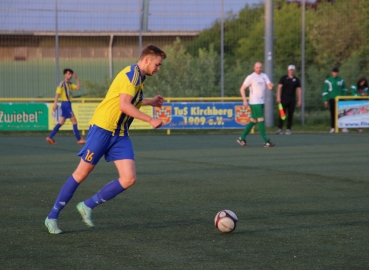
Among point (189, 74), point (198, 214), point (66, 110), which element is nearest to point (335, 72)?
point (189, 74)

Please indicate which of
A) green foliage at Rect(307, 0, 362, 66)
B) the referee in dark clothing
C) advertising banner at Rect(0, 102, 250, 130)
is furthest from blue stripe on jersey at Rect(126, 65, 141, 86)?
green foliage at Rect(307, 0, 362, 66)

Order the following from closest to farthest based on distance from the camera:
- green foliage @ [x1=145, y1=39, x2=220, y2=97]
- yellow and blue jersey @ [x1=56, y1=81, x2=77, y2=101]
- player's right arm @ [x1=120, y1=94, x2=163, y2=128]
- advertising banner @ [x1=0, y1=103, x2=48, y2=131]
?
1. player's right arm @ [x1=120, y1=94, x2=163, y2=128]
2. yellow and blue jersey @ [x1=56, y1=81, x2=77, y2=101]
3. advertising banner @ [x1=0, y1=103, x2=48, y2=131]
4. green foliage @ [x1=145, y1=39, x2=220, y2=97]

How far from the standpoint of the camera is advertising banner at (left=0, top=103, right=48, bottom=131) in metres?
23.6

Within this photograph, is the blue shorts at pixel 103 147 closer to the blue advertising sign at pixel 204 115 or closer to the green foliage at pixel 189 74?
the blue advertising sign at pixel 204 115

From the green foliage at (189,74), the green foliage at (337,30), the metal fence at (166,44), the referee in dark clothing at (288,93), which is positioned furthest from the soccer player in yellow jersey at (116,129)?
the green foliage at (337,30)

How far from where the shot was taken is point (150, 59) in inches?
270

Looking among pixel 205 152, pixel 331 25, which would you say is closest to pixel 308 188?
pixel 205 152

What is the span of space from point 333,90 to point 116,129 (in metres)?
18.1

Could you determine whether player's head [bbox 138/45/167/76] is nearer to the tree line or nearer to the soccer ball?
the soccer ball

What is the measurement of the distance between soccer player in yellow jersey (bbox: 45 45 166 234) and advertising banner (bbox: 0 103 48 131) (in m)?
17.0

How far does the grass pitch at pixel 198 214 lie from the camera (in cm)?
575

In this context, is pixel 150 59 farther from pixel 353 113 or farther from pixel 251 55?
pixel 251 55

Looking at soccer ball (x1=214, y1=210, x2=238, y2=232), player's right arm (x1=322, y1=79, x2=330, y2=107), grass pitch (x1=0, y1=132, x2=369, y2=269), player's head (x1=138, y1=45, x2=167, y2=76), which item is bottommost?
grass pitch (x1=0, y1=132, x2=369, y2=269)

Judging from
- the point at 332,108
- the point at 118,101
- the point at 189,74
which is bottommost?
the point at 332,108
